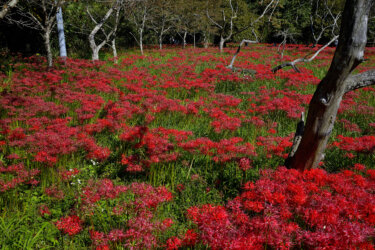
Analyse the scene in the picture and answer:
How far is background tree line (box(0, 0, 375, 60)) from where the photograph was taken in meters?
10.9

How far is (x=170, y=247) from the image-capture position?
2.03 metres

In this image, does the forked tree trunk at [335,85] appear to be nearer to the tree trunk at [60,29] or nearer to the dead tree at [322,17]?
the tree trunk at [60,29]

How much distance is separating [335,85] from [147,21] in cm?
2716

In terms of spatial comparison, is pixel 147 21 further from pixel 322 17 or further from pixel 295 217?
pixel 295 217

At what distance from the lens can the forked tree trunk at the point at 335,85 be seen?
2332 millimetres

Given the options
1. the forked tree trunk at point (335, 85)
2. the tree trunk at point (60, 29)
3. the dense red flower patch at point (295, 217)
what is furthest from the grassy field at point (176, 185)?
the tree trunk at point (60, 29)

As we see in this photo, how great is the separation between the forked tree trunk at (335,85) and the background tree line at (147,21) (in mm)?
5408

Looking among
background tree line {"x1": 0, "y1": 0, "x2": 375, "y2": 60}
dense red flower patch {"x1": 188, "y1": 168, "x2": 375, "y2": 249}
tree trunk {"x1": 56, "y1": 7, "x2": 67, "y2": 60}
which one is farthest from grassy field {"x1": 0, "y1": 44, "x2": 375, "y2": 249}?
tree trunk {"x1": 56, "y1": 7, "x2": 67, "y2": 60}

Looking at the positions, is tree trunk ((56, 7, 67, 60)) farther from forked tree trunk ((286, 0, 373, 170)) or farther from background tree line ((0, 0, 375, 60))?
forked tree trunk ((286, 0, 373, 170))

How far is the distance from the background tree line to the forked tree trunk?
5.41 m

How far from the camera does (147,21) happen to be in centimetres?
2612

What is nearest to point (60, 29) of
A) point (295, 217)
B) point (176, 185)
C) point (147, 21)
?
point (176, 185)

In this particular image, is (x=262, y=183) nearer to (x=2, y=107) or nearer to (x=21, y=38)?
(x=2, y=107)

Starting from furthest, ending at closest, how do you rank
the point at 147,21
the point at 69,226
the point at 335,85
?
the point at 147,21
the point at 335,85
the point at 69,226
